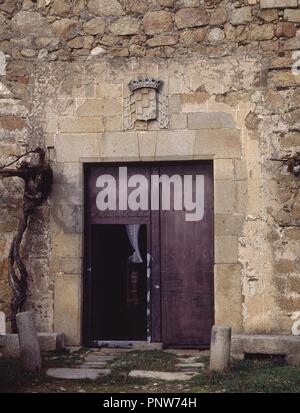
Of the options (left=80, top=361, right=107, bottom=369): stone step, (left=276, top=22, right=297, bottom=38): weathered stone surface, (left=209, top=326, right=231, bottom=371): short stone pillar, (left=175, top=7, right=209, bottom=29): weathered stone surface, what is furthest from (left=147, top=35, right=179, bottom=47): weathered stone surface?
(left=80, top=361, right=107, bottom=369): stone step

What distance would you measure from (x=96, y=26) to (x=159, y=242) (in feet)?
8.60

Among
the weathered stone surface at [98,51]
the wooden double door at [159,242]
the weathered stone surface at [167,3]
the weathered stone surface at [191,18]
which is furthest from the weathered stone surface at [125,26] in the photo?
the wooden double door at [159,242]

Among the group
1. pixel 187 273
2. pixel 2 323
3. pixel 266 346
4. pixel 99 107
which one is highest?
pixel 99 107

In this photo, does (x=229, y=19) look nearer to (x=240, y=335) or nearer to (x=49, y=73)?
(x=49, y=73)

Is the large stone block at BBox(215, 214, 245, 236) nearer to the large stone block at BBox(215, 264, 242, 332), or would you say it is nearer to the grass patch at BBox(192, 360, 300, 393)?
the large stone block at BBox(215, 264, 242, 332)

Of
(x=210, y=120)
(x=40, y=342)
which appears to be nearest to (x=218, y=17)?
(x=210, y=120)

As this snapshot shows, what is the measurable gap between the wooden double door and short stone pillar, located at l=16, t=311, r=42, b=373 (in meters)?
1.35

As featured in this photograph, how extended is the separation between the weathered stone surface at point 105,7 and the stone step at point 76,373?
4.03 metres

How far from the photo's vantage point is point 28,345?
5.76 m

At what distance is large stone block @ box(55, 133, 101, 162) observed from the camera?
7.17m

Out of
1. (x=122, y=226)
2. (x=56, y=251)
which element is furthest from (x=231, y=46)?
(x=56, y=251)

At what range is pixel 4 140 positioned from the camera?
7281 millimetres

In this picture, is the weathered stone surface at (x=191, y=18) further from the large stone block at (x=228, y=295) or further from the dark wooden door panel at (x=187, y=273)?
the large stone block at (x=228, y=295)

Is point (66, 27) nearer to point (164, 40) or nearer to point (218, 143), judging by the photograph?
point (164, 40)
